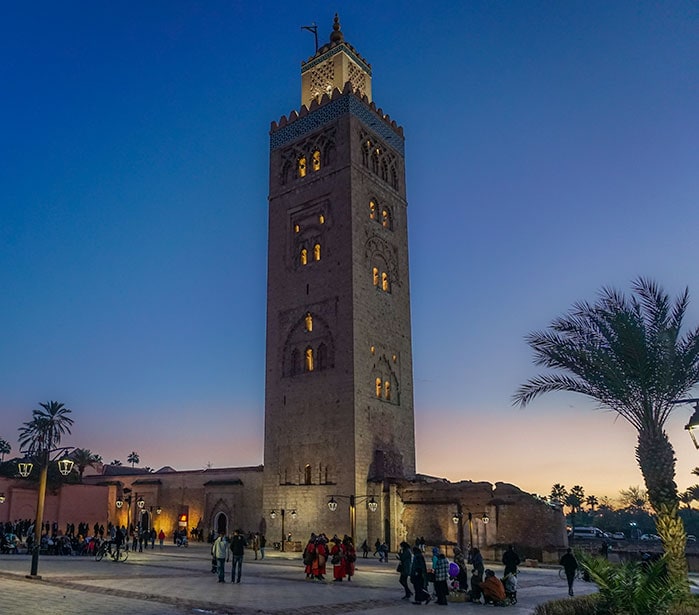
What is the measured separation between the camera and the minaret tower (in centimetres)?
3124

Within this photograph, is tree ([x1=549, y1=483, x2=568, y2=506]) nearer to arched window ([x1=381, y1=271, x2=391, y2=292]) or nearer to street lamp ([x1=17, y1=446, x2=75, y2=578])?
arched window ([x1=381, y1=271, x2=391, y2=292])

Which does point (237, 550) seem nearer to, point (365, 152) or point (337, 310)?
point (337, 310)

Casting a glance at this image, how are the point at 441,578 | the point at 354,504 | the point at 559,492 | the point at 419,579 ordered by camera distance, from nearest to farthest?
the point at 441,578
the point at 419,579
the point at 354,504
the point at 559,492

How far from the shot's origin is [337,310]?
3325cm

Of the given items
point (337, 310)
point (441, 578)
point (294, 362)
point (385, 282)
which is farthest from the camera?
point (385, 282)

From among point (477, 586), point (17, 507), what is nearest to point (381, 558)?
point (477, 586)

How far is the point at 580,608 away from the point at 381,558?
15309mm

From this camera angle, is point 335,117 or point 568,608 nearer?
point 568,608

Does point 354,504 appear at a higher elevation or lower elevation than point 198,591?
higher

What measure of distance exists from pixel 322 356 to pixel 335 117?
13.4m

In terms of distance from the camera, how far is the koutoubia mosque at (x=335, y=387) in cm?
2945

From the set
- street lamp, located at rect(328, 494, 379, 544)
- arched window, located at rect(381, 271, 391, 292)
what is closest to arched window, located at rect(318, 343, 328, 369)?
arched window, located at rect(381, 271, 391, 292)

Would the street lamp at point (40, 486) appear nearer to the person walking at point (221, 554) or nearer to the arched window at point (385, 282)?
the person walking at point (221, 554)

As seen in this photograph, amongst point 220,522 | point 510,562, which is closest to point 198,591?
point 510,562
